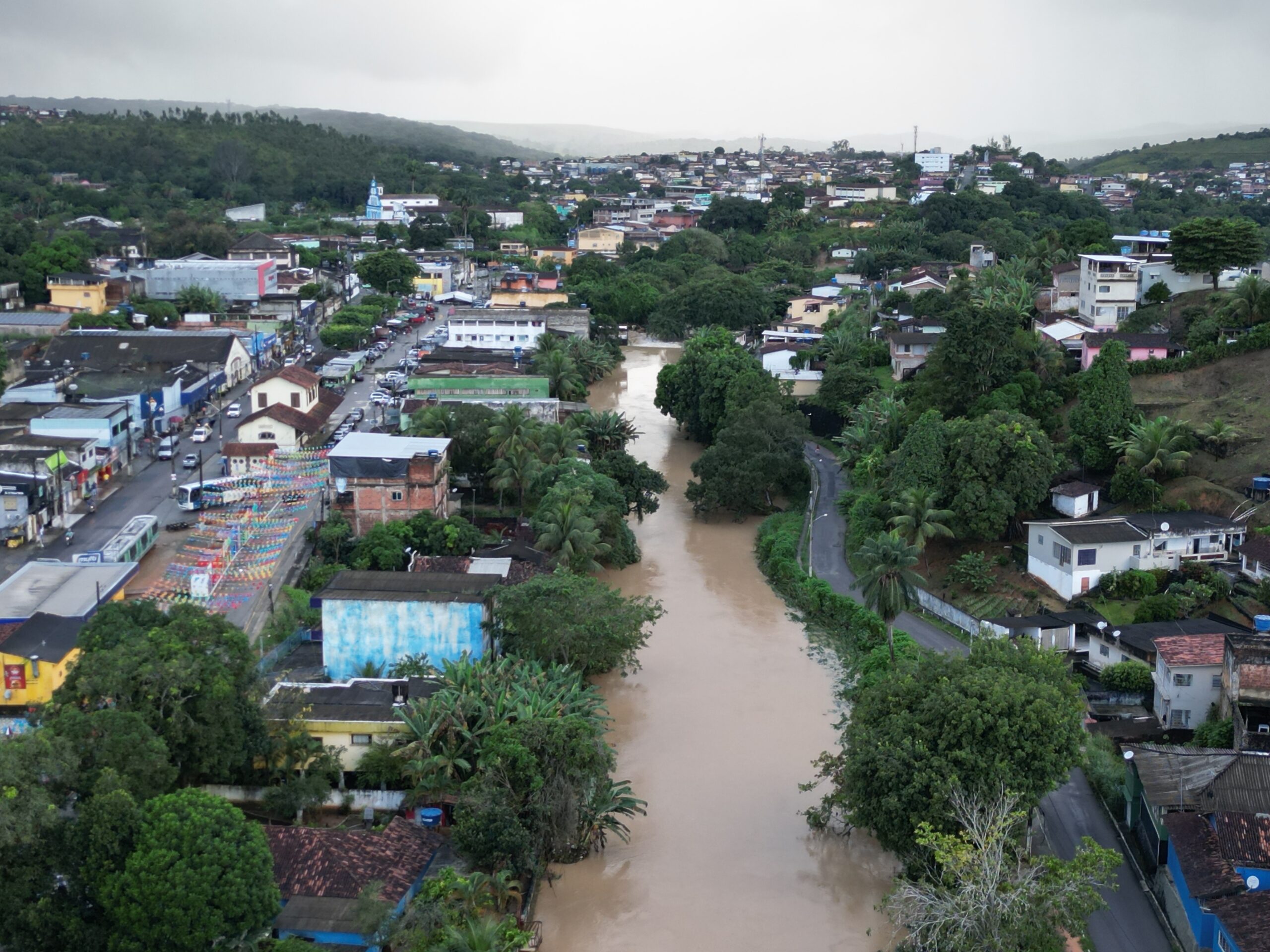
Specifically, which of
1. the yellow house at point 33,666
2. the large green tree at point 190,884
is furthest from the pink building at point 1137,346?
the large green tree at point 190,884

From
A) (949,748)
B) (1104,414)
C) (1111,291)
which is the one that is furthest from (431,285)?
(949,748)

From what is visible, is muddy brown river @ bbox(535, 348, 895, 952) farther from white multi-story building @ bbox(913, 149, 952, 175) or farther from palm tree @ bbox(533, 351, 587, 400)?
white multi-story building @ bbox(913, 149, 952, 175)

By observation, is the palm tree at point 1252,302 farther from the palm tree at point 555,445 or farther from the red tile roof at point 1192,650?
the palm tree at point 555,445

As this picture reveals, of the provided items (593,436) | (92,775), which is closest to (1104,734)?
(92,775)

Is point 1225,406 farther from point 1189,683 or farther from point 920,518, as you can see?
point 1189,683

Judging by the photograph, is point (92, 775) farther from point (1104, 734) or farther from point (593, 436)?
point (593, 436)
